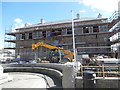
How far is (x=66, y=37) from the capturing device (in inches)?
1093

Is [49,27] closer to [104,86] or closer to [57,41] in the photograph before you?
[57,41]

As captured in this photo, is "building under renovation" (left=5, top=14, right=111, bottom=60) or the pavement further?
"building under renovation" (left=5, top=14, right=111, bottom=60)

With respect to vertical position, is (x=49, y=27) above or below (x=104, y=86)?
above

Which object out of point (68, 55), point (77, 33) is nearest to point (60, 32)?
point (77, 33)

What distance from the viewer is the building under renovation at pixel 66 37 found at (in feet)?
80.7

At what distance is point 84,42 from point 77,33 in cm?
356

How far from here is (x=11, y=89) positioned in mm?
5652

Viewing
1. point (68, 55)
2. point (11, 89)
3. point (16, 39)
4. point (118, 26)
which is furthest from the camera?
point (16, 39)

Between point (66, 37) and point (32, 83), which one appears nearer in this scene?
point (32, 83)

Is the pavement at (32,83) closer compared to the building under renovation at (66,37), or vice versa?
the pavement at (32,83)

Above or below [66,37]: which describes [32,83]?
below

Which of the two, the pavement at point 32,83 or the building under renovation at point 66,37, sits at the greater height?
the building under renovation at point 66,37

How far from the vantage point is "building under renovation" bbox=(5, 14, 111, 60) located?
24.6 m

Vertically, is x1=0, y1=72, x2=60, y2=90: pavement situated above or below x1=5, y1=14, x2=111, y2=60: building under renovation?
below
